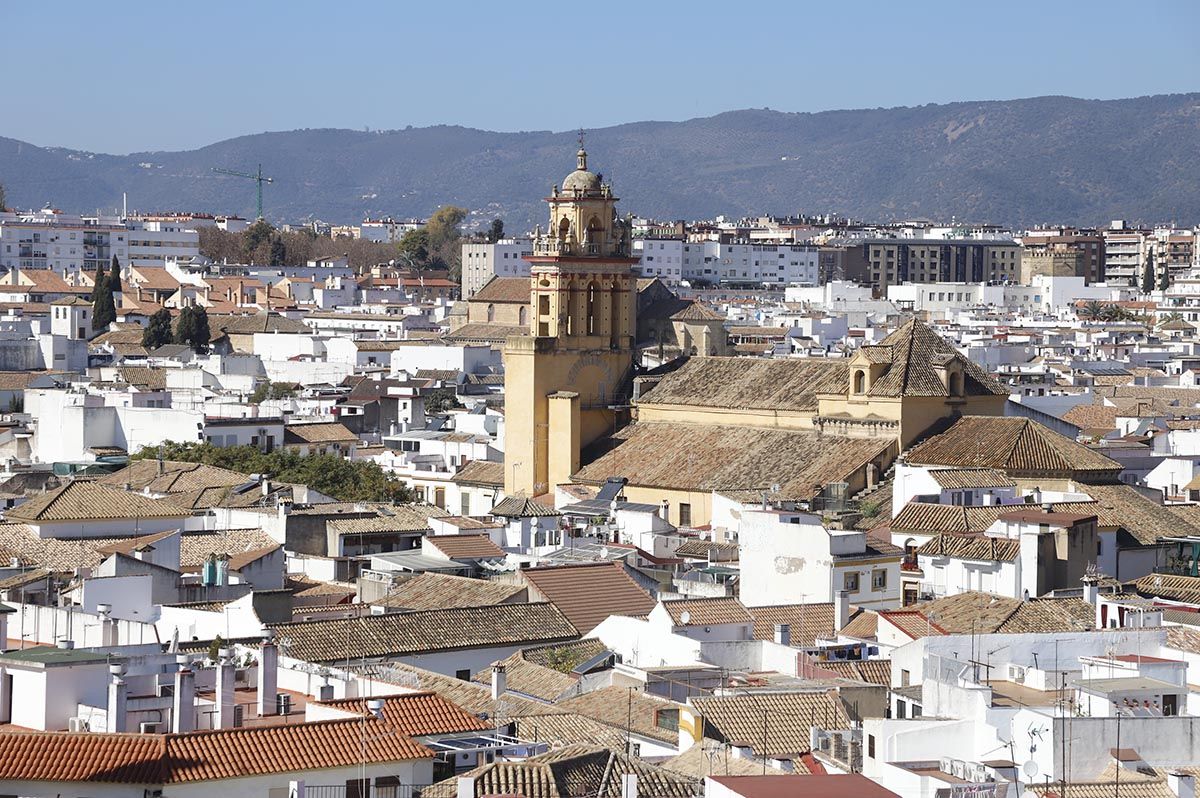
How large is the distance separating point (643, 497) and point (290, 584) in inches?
655

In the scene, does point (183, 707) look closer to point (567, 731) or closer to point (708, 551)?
point (567, 731)

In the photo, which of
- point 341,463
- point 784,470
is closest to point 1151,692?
point 784,470

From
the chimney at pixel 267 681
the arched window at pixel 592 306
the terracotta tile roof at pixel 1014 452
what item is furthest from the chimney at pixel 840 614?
the arched window at pixel 592 306

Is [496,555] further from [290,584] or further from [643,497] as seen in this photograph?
[643,497]

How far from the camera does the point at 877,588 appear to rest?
3362 cm

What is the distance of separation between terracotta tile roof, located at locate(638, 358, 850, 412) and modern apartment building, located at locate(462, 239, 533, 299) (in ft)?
311

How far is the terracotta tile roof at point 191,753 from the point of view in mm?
17000

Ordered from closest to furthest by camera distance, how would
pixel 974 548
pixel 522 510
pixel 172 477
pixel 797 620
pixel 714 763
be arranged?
pixel 714 763
pixel 797 620
pixel 974 548
pixel 522 510
pixel 172 477

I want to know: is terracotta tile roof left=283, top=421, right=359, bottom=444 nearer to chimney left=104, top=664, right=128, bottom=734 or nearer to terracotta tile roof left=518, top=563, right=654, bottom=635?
terracotta tile roof left=518, top=563, right=654, bottom=635

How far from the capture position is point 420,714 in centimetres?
1988

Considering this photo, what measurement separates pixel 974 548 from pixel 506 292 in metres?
71.8

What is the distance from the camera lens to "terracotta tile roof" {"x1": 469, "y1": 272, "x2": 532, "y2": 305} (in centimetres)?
10356

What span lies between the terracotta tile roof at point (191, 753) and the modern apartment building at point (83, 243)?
11699 centimetres

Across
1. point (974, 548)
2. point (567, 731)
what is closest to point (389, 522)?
point (974, 548)
